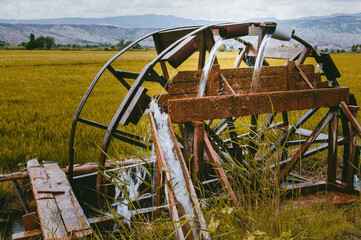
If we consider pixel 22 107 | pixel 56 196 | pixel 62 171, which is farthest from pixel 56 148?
pixel 22 107

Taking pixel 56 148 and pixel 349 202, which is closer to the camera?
pixel 349 202

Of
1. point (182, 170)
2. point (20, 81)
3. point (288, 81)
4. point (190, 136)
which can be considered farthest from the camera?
point (20, 81)

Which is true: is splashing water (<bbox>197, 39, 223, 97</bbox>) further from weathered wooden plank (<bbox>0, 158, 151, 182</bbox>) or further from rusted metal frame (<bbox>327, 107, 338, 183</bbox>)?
rusted metal frame (<bbox>327, 107, 338, 183</bbox>)

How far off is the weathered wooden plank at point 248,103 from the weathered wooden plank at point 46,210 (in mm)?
1217

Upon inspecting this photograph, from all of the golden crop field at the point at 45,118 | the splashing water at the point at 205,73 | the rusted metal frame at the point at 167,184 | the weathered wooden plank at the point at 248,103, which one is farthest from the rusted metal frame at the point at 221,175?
the golden crop field at the point at 45,118

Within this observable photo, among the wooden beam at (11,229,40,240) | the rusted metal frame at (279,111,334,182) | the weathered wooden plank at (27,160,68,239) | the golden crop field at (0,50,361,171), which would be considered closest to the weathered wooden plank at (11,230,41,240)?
the wooden beam at (11,229,40,240)

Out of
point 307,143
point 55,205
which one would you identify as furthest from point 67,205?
point 307,143

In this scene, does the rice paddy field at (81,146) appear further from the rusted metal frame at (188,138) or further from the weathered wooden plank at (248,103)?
the weathered wooden plank at (248,103)

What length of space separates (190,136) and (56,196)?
1378 millimetres

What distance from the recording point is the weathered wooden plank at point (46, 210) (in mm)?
2648

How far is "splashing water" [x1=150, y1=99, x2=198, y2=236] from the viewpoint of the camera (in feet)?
7.86

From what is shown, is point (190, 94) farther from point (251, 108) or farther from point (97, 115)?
point (97, 115)

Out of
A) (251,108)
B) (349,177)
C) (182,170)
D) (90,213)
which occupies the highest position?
(251,108)

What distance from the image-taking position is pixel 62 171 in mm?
3939
